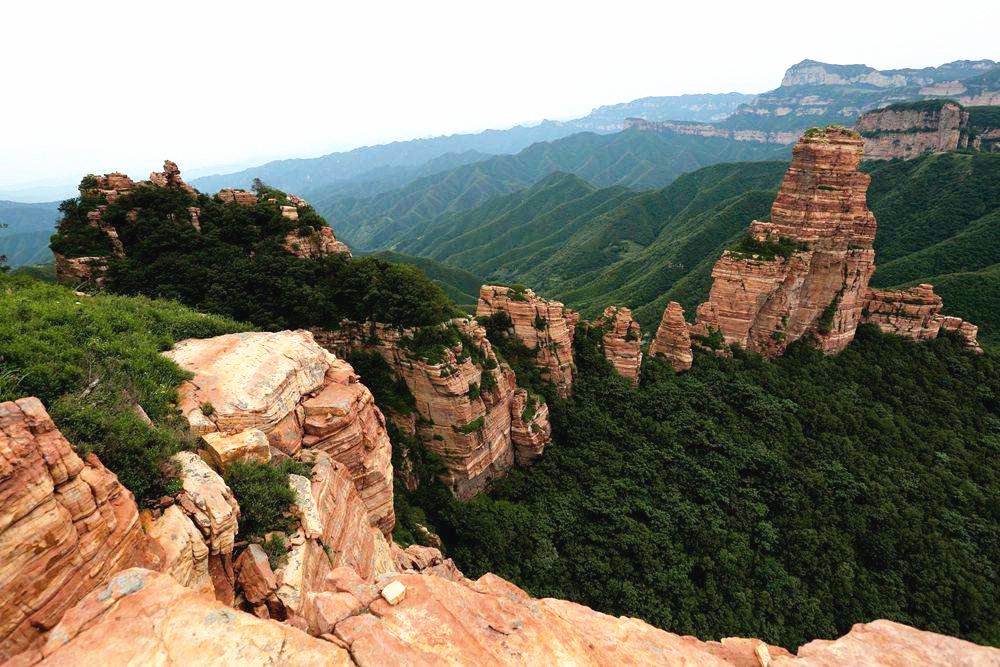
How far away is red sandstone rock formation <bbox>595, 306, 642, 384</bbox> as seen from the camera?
44.0 m

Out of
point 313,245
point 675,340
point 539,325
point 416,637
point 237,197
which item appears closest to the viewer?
point 416,637

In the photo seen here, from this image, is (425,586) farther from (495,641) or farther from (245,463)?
(245,463)

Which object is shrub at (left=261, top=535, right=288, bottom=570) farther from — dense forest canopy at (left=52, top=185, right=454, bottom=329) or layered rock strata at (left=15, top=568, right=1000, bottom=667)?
dense forest canopy at (left=52, top=185, right=454, bottom=329)

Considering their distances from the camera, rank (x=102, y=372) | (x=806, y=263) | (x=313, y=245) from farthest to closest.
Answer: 1. (x=806, y=263)
2. (x=313, y=245)
3. (x=102, y=372)

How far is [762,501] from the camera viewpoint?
115ft

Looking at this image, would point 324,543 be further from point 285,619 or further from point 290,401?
point 290,401

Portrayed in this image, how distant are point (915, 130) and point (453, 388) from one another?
205 m

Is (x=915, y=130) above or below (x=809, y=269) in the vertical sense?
above

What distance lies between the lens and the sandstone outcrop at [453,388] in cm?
3147

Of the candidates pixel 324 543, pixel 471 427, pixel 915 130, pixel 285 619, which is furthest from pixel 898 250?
pixel 285 619

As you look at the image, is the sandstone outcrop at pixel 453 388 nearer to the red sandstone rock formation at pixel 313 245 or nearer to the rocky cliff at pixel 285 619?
the red sandstone rock formation at pixel 313 245

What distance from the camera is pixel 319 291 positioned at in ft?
109

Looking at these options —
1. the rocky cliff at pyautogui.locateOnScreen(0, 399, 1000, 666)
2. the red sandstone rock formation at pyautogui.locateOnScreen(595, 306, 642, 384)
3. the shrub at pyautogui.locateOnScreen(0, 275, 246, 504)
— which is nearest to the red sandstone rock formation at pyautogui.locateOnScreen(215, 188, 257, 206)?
the shrub at pyautogui.locateOnScreen(0, 275, 246, 504)

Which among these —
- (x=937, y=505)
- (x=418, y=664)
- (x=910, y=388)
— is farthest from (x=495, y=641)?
(x=910, y=388)
